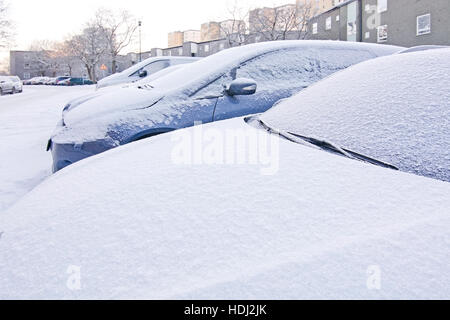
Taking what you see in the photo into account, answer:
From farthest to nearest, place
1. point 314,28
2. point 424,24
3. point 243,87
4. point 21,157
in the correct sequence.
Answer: point 314,28 < point 424,24 < point 21,157 < point 243,87

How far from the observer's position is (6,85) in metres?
28.3

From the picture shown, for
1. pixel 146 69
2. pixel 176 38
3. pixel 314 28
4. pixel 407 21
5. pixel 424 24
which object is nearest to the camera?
pixel 146 69

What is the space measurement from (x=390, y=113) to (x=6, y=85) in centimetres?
3128

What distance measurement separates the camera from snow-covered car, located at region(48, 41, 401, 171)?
11.6ft

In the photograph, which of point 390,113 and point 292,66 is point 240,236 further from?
point 292,66

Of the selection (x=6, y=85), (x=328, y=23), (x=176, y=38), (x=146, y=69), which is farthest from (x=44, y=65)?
(x=146, y=69)

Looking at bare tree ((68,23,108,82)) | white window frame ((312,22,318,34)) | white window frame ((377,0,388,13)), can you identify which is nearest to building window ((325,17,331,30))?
white window frame ((312,22,318,34))

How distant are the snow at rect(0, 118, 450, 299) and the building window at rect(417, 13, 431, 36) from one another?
26291mm

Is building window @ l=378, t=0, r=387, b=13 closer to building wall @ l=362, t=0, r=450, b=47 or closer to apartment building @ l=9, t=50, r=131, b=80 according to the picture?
building wall @ l=362, t=0, r=450, b=47

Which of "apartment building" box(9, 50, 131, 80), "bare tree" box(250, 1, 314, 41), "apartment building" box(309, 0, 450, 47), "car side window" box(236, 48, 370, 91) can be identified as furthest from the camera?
"apartment building" box(9, 50, 131, 80)

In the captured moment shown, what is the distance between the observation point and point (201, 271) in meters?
1.00

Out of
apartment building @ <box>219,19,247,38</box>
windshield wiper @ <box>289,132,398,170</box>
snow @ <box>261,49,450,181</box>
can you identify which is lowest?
windshield wiper @ <box>289,132,398,170</box>

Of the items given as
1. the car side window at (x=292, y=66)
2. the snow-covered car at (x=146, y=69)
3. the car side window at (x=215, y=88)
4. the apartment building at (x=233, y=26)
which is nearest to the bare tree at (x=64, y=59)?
the apartment building at (x=233, y=26)

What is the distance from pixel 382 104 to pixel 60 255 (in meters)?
1.43
